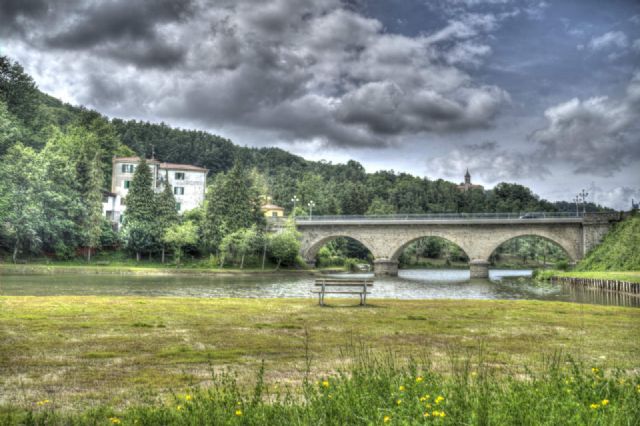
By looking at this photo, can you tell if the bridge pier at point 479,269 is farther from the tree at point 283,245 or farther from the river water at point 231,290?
the tree at point 283,245

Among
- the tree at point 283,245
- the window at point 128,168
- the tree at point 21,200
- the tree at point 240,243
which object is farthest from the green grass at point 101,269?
the window at point 128,168

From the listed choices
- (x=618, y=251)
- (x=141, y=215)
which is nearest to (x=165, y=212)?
(x=141, y=215)

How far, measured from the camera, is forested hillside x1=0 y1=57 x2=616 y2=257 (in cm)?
4578

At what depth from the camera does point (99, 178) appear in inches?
2285

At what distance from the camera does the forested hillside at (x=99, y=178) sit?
45781mm

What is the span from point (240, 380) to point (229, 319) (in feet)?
19.5


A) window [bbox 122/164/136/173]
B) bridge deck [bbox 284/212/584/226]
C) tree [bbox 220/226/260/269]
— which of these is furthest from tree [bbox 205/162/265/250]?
window [bbox 122/164/136/173]

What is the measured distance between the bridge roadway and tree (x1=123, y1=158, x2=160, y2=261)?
14799mm

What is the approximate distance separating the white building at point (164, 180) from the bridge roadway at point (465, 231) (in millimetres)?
16219

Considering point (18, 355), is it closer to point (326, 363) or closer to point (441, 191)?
point (326, 363)

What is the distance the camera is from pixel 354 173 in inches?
5335

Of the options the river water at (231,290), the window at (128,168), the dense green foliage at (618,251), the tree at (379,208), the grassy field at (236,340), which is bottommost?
the river water at (231,290)

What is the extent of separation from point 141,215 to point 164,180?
13422mm

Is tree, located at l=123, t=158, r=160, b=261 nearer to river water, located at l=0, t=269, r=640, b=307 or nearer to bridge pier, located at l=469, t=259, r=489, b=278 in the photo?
river water, located at l=0, t=269, r=640, b=307
